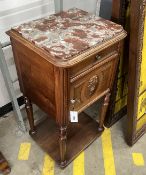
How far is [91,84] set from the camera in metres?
1.14

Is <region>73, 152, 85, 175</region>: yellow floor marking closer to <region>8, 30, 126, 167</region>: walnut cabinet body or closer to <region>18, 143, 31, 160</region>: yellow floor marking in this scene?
<region>8, 30, 126, 167</region>: walnut cabinet body

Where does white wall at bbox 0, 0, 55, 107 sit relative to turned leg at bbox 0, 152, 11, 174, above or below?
above

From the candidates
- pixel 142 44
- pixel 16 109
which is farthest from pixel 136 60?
pixel 16 109

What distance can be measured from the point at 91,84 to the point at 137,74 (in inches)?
11.7

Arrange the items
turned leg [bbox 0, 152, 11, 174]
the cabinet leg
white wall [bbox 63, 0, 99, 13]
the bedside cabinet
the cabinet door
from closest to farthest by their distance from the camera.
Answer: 1. the bedside cabinet
2. the cabinet door
3. the cabinet leg
4. turned leg [bbox 0, 152, 11, 174]
5. white wall [bbox 63, 0, 99, 13]

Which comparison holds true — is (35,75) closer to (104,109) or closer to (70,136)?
(104,109)

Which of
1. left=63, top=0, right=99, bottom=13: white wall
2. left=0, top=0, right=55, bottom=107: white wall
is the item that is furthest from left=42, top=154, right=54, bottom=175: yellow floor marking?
left=63, top=0, right=99, bottom=13: white wall

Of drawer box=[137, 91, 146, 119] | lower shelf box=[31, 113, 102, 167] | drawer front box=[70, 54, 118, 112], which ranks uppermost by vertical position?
drawer front box=[70, 54, 118, 112]

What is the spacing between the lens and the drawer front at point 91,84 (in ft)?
3.45

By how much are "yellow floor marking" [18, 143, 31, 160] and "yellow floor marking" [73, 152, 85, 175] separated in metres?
0.32

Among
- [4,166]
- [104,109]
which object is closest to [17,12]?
[104,109]

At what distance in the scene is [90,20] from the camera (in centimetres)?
119

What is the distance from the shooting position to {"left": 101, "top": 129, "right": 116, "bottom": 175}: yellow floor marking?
1.44 m

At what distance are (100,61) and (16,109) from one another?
735mm
